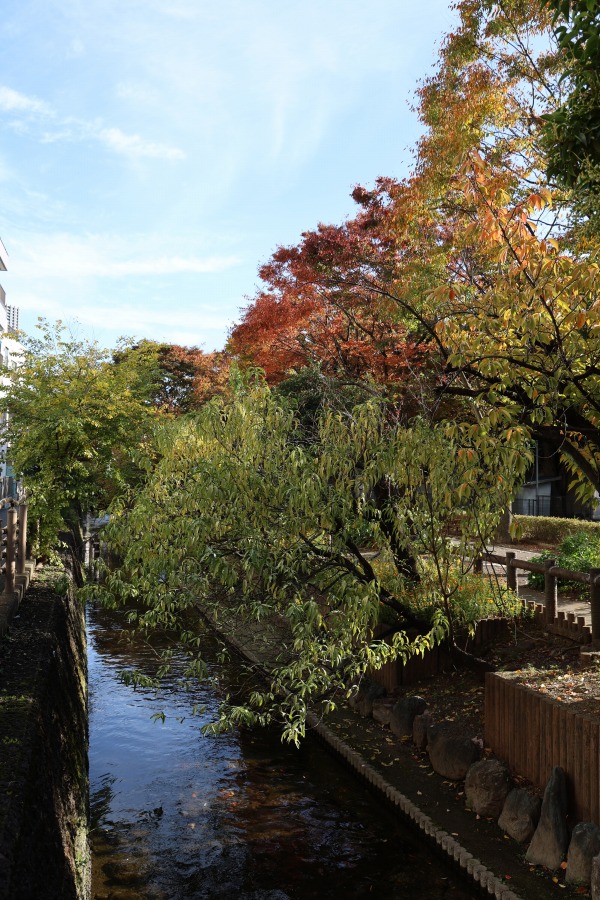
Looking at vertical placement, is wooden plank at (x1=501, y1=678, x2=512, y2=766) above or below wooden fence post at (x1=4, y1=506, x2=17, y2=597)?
below

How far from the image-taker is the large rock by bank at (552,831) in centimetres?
717

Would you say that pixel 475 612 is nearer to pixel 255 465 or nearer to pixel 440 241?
pixel 255 465

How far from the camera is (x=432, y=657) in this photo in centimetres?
1207

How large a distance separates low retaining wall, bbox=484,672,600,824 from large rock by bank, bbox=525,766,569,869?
144mm

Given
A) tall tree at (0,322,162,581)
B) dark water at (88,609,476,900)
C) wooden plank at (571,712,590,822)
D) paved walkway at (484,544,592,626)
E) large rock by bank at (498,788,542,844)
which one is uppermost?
tall tree at (0,322,162,581)

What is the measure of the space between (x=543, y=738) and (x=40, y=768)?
5.03 m

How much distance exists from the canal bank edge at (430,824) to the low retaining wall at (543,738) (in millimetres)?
804

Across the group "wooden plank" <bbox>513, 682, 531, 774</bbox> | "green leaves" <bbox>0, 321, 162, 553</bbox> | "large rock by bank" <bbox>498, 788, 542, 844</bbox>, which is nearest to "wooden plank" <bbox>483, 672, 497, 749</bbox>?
"wooden plank" <bbox>513, 682, 531, 774</bbox>

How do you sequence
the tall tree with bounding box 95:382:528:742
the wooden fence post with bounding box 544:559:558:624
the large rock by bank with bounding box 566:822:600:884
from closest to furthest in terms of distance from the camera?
the large rock by bank with bounding box 566:822:600:884
the tall tree with bounding box 95:382:528:742
the wooden fence post with bounding box 544:559:558:624

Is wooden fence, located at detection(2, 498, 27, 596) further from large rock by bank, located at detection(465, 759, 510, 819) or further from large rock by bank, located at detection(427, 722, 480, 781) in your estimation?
large rock by bank, located at detection(465, 759, 510, 819)

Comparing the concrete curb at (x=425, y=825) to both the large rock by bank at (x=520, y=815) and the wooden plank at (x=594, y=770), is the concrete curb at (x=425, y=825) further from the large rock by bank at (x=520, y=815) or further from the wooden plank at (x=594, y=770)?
the wooden plank at (x=594, y=770)

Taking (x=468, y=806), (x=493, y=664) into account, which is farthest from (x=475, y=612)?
(x=468, y=806)

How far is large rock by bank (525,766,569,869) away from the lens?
7.17 m

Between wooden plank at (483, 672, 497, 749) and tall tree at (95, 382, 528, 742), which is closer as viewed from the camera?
tall tree at (95, 382, 528, 742)
